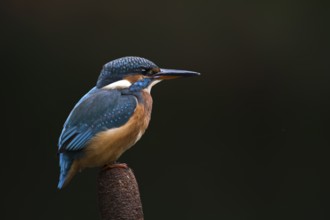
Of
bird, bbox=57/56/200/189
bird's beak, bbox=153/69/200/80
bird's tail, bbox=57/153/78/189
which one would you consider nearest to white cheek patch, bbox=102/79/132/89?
bird, bbox=57/56/200/189

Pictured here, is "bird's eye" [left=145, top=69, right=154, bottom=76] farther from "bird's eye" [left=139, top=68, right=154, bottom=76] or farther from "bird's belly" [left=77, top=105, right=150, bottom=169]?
"bird's belly" [left=77, top=105, right=150, bottom=169]

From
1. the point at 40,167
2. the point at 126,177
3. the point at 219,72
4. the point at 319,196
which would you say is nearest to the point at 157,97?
the point at 219,72

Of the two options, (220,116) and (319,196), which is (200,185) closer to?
(220,116)

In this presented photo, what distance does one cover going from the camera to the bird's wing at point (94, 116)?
260cm

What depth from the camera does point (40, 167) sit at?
15.0 feet

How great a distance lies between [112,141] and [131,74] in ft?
Result: 1.02

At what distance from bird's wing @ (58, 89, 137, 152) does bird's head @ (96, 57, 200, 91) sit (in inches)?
2.6

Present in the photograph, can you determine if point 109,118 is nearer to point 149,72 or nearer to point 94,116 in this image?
point 94,116

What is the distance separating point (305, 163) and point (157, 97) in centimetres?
106

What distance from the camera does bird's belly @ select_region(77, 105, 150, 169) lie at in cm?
266

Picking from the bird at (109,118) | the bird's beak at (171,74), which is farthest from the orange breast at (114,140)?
the bird's beak at (171,74)

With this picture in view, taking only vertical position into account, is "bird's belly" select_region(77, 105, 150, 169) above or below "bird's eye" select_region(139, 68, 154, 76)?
below

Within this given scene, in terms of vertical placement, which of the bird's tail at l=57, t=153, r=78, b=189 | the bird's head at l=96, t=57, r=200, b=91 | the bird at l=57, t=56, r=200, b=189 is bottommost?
the bird's tail at l=57, t=153, r=78, b=189

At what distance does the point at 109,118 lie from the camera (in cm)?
277
